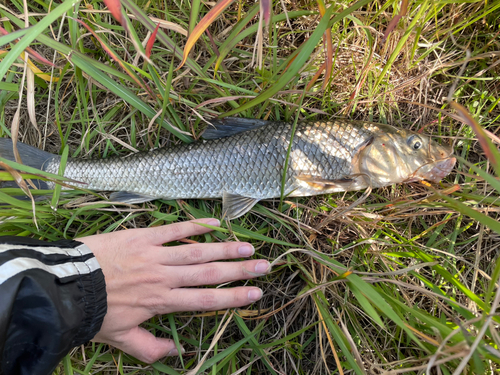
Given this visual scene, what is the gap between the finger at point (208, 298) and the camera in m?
2.03

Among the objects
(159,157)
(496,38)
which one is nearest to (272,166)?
(159,157)

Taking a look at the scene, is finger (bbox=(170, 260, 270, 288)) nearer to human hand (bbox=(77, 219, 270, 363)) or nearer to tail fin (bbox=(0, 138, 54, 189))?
human hand (bbox=(77, 219, 270, 363))

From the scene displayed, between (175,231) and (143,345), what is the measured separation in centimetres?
80

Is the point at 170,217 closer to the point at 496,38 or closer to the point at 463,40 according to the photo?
the point at 463,40

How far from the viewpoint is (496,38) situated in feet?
7.65

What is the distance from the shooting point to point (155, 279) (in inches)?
79.4

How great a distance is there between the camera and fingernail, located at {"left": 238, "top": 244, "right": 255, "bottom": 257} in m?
2.09

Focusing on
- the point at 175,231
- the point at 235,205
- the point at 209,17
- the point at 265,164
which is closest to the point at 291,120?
the point at 265,164

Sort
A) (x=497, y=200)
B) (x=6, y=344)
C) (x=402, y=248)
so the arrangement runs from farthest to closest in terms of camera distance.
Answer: (x=402, y=248)
(x=497, y=200)
(x=6, y=344)

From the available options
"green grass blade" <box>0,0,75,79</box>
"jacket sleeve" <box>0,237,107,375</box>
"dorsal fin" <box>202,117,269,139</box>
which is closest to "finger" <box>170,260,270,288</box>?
"jacket sleeve" <box>0,237,107,375</box>

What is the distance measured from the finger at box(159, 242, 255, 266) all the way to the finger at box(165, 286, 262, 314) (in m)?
0.21

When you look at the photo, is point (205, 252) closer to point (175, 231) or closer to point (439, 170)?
point (175, 231)

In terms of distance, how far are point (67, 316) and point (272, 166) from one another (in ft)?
5.21

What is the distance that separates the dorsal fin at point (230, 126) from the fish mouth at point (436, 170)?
123cm
